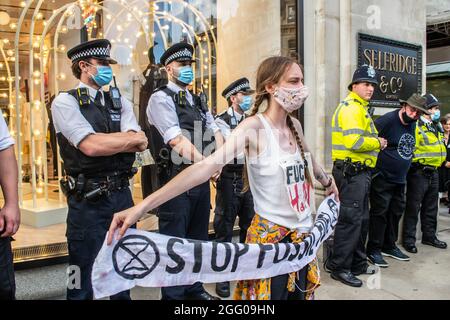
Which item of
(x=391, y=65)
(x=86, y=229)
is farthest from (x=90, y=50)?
(x=391, y=65)

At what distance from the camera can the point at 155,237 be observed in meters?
1.94

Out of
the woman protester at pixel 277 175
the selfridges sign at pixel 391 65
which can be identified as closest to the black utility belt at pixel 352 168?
the selfridges sign at pixel 391 65

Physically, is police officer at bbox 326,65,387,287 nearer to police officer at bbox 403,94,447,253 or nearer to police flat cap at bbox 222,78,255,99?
police flat cap at bbox 222,78,255,99

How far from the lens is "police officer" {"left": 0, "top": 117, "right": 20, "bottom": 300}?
2.04 meters

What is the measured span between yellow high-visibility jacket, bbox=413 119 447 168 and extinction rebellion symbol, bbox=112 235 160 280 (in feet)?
15.0

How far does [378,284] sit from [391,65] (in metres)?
2.88

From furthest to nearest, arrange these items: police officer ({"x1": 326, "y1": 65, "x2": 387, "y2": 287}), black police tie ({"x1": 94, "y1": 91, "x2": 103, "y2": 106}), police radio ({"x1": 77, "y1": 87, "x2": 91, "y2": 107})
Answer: police officer ({"x1": 326, "y1": 65, "x2": 387, "y2": 287}) → black police tie ({"x1": 94, "y1": 91, "x2": 103, "y2": 106}) → police radio ({"x1": 77, "y1": 87, "x2": 91, "y2": 107})

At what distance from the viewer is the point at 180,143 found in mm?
3230

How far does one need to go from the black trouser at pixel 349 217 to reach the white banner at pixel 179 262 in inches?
90.2

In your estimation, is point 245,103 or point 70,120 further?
point 245,103

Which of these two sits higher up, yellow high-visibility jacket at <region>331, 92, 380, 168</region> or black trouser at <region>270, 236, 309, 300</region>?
yellow high-visibility jacket at <region>331, 92, 380, 168</region>

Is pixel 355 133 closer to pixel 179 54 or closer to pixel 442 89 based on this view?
pixel 179 54

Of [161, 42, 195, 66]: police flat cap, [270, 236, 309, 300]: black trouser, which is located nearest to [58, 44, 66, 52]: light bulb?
[161, 42, 195, 66]: police flat cap

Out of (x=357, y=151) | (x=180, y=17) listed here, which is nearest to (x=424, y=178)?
(x=357, y=151)
